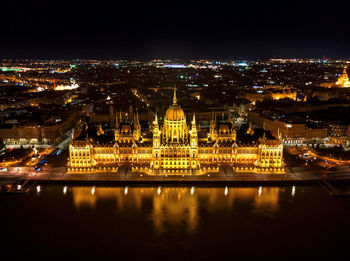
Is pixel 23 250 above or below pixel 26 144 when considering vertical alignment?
below

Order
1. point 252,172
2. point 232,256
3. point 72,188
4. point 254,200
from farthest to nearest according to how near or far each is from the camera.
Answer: point 252,172 → point 72,188 → point 254,200 → point 232,256

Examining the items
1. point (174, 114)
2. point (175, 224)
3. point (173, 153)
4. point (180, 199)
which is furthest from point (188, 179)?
point (174, 114)

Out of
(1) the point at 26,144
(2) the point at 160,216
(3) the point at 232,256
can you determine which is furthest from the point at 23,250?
(1) the point at 26,144

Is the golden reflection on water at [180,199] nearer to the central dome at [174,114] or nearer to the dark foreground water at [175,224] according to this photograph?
the dark foreground water at [175,224]

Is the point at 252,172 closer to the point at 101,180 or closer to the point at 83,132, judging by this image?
the point at 101,180

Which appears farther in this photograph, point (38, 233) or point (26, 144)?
point (26, 144)

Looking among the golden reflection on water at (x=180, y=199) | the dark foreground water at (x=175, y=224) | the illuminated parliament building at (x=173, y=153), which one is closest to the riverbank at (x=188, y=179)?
the golden reflection on water at (x=180, y=199)

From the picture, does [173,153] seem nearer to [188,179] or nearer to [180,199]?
[188,179]
